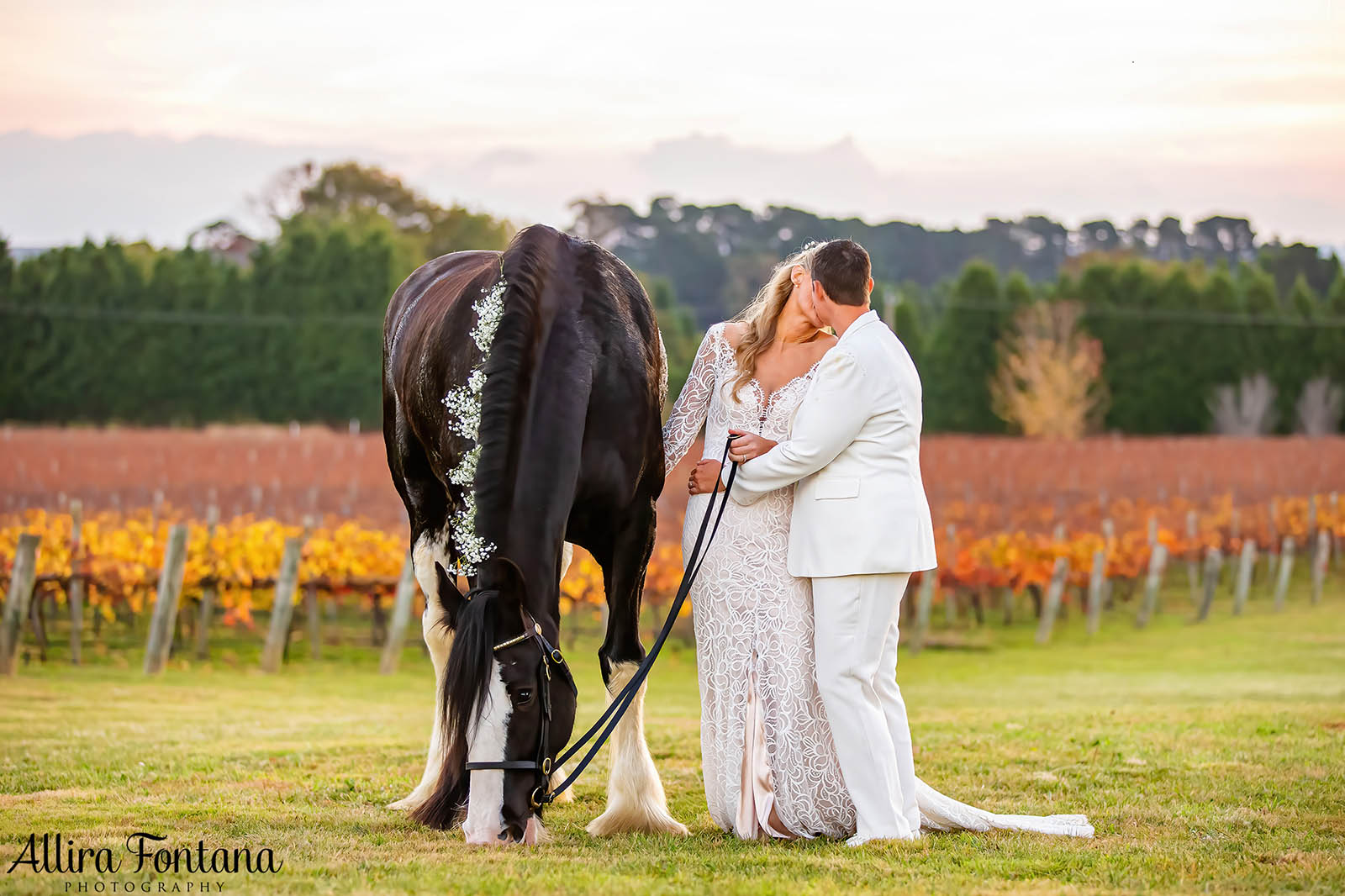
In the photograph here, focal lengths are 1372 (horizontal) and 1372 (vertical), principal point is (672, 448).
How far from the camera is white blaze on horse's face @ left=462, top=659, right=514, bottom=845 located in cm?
405

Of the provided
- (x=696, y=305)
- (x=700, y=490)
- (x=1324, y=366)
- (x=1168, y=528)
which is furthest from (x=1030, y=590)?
(x=696, y=305)

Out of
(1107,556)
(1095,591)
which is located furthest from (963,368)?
(1095,591)

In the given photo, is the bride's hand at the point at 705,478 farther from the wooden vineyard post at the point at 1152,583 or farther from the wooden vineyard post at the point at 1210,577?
the wooden vineyard post at the point at 1210,577

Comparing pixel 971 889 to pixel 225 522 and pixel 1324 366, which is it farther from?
pixel 1324 366

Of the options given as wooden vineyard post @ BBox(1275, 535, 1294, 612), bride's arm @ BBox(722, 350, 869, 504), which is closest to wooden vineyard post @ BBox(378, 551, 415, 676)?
bride's arm @ BBox(722, 350, 869, 504)

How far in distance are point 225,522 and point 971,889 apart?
43.9 ft

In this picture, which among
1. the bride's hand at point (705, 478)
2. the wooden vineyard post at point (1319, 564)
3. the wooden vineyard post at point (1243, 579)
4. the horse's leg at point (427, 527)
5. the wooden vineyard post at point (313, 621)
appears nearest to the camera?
the bride's hand at point (705, 478)

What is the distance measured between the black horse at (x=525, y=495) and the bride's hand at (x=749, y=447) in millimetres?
434

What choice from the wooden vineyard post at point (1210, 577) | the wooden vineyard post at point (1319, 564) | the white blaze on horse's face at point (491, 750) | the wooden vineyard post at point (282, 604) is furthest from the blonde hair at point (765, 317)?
the wooden vineyard post at point (1319, 564)

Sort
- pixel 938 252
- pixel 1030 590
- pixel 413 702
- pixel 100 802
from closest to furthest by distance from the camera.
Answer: pixel 100 802 → pixel 413 702 → pixel 1030 590 → pixel 938 252

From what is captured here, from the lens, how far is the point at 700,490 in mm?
4871

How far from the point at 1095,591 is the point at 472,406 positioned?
10750 millimetres

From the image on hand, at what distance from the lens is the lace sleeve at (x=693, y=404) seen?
5031 mm

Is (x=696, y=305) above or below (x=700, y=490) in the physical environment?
above
